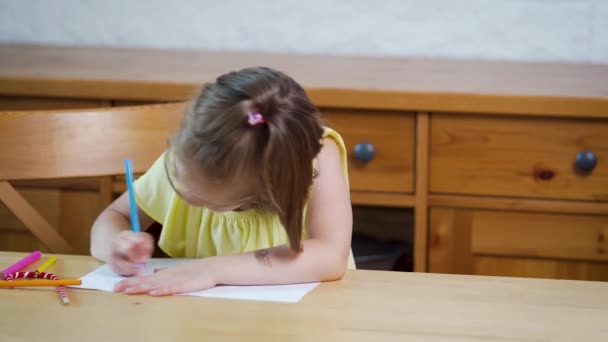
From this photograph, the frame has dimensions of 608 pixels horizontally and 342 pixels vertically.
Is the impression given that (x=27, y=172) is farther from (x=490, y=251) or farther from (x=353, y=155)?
(x=490, y=251)

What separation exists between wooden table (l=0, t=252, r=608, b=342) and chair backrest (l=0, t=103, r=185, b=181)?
1.33 feet

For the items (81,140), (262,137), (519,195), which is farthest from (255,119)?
(519,195)

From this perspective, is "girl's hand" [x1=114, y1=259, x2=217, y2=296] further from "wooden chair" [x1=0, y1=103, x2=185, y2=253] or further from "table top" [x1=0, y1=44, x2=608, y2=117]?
"table top" [x1=0, y1=44, x2=608, y2=117]

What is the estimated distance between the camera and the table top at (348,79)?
183 cm

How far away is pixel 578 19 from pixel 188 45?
0.96 meters

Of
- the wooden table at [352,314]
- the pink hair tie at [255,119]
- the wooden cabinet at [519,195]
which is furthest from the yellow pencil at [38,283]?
the wooden cabinet at [519,195]

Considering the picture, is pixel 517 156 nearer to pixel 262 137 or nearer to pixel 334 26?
pixel 334 26

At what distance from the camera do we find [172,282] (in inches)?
42.7

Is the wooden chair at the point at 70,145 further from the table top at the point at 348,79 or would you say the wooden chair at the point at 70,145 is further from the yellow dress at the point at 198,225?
the table top at the point at 348,79

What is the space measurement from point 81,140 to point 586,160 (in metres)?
0.98

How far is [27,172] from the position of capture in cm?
145

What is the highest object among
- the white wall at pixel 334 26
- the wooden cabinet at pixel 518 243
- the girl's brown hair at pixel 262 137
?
the white wall at pixel 334 26

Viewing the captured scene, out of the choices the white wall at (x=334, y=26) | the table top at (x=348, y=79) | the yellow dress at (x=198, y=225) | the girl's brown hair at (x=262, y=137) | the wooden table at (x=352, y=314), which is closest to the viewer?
the wooden table at (x=352, y=314)

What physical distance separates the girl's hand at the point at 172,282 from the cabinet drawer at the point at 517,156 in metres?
0.88
